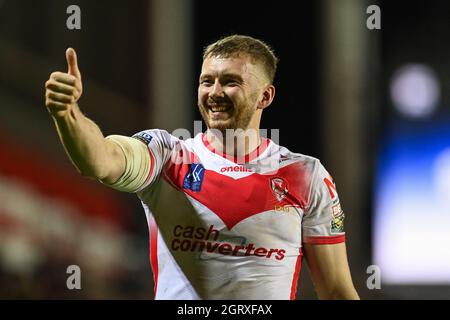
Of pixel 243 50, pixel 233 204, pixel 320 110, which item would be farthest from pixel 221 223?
pixel 320 110

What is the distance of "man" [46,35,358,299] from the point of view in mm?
3553

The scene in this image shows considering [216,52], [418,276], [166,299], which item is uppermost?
[216,52]

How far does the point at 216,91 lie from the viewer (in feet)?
11.8

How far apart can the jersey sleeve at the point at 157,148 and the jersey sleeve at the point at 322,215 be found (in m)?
0.71

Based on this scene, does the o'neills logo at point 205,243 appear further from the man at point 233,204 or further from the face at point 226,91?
the face at point 226,91

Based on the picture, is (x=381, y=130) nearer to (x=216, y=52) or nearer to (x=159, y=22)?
(x=159, y=22)

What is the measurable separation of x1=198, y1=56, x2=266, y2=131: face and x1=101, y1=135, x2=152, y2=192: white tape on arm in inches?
14.3

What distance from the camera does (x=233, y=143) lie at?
3729mm

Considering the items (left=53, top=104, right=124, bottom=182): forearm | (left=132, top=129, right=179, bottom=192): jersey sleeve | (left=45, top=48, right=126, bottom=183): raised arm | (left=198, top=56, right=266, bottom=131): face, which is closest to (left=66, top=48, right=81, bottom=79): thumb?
(left=45, top=48, right=126, bottom=183): raised arm

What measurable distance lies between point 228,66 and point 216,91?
0.45ft

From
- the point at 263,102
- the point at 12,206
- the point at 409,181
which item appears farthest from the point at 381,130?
the point at 263,102

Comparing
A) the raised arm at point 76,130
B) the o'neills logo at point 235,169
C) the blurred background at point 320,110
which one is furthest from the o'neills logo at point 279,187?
the blurred background at point 320,110

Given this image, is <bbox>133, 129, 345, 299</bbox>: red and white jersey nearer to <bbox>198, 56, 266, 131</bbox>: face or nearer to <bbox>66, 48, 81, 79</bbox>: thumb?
<bbox>198, 56, 266, 131</bbox>: face

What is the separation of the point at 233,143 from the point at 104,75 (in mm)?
5301
